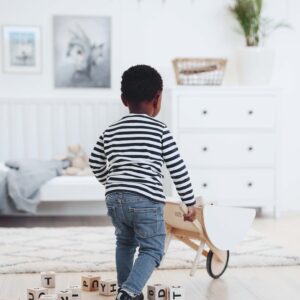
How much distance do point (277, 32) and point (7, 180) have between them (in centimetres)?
238

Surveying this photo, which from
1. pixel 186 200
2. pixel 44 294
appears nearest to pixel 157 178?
pixel 186 200

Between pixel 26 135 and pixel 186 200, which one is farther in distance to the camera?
pixel 26 135

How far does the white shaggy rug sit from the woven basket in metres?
1.26

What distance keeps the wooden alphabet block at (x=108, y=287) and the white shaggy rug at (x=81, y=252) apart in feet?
1.58

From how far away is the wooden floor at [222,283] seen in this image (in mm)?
2707

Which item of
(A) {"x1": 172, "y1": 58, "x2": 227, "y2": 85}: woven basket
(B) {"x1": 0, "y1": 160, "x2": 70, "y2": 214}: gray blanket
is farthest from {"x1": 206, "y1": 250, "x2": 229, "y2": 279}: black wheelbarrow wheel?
(A) {"x1": 172, "y1": 58, "x2": 227, "y2": 85}: woven basket

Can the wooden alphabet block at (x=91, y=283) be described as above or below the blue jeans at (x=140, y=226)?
below

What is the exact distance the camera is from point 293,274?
3072 mm

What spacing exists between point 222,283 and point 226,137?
2.01 meters

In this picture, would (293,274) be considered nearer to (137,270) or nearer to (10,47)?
(137,270)

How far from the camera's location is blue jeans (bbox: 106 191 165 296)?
2.39m

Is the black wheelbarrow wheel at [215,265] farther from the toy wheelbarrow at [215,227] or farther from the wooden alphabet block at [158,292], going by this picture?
the wooden alphabet block at [158,292]

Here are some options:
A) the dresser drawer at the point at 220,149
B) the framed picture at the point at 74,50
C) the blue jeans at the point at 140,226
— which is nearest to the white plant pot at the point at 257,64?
the dresser drawer at the point at 220,149

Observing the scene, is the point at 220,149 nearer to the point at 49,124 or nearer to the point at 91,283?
the point at 49,124
